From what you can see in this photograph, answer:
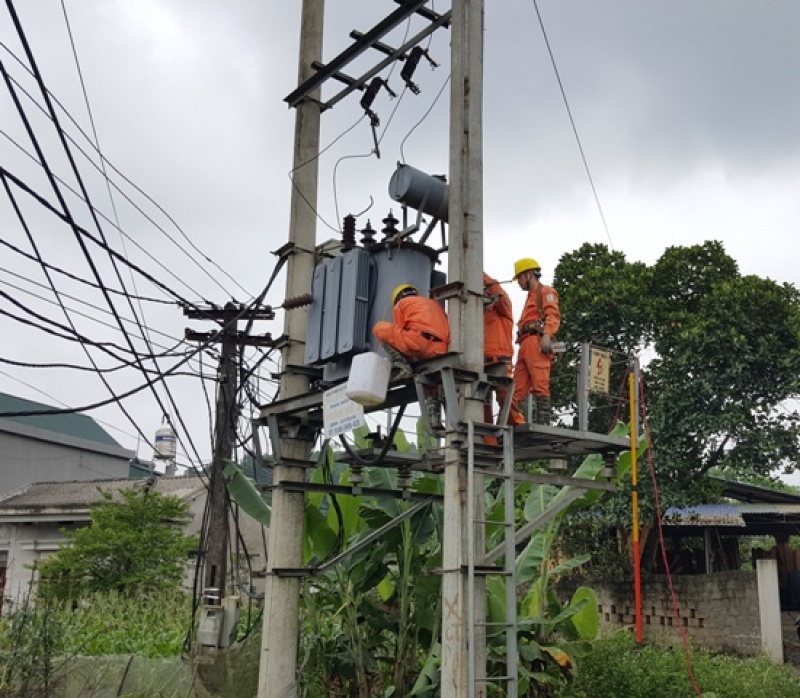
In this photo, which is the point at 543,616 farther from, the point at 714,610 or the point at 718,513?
the point at 718,513

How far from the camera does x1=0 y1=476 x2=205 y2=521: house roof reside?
93.9 feet

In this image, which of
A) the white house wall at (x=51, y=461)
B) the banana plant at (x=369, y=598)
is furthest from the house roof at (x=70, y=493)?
the banana plant at (x=369, y=598)

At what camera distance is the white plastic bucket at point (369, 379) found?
25.1ft

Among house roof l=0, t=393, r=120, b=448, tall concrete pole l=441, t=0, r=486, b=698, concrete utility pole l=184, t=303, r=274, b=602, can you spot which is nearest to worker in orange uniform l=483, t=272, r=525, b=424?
tall concrete pole l=441, t=0, r=486, b=698

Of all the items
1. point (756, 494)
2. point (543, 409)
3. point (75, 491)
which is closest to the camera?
point (543, 409)

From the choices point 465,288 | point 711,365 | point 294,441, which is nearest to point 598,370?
point 465,288

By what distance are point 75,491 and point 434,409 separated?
26.0 meters

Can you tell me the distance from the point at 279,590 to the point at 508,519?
8.67 feet

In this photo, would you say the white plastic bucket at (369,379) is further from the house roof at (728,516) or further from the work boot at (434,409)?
the house roof at (728,516)

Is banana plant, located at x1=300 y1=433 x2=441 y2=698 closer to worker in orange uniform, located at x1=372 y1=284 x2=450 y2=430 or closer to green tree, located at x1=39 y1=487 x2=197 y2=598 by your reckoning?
worker in orange uniform, located at x1=372 y1=284 x2=450 y2=430

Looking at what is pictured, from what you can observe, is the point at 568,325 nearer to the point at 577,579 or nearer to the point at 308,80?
the point at 577,579

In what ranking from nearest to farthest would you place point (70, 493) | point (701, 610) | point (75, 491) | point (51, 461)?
point (701, 610)
point (70, 493)
point (75, 491)
point (51, 461)

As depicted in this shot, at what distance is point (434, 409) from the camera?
25.5ft

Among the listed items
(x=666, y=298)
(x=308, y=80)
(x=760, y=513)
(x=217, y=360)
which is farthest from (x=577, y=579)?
(x=308, y=80)
